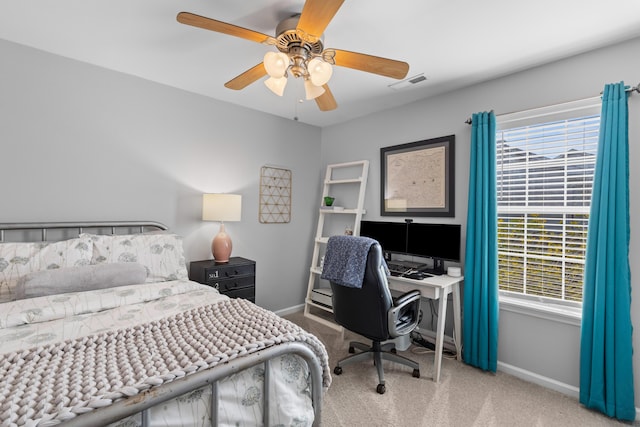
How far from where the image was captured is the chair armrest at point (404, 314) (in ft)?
7.43

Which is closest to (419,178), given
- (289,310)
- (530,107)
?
(530,107)

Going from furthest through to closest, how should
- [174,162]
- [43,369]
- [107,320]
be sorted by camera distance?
[174,162], [107,320], [43,369]

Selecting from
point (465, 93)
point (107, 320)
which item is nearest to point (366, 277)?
point (107, 320)

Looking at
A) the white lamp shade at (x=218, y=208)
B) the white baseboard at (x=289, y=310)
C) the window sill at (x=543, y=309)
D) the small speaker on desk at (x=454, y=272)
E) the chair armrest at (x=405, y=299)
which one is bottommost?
the white baseboard at (x=289, y=310)

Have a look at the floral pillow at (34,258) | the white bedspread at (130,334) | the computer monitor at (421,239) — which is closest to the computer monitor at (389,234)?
the computer monitor at (421,239)

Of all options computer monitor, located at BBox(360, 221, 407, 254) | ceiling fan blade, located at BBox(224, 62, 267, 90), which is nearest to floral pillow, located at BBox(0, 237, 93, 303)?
ceiling fan blade, located at BBox(224, 62, 267, 90)

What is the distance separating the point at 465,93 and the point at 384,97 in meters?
0.76

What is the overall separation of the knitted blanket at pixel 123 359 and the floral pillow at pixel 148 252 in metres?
1.01

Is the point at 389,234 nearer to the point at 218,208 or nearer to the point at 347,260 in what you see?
the point at 347,260

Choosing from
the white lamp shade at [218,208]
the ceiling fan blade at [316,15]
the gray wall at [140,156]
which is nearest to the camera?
the ceiling fan blade at [316,15]

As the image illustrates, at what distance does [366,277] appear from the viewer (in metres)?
2.29

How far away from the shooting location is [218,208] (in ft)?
9.86

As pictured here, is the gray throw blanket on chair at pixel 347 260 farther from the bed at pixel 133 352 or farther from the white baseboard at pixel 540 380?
the white baseboard at pixel 540 380

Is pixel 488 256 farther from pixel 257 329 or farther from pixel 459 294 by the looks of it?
pixel 257 329
